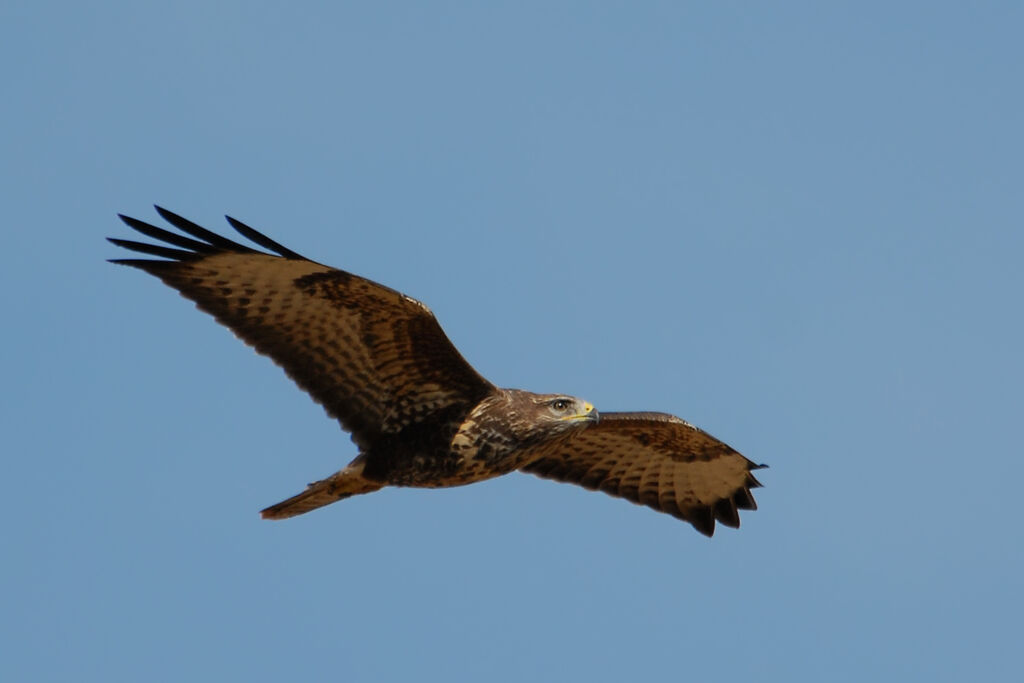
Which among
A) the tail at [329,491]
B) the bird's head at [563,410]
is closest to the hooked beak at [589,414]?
the bird's head at [563,410]

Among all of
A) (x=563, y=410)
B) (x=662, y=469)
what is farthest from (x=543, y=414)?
(x=662, y=469)

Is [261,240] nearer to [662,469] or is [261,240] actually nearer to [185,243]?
[185,243]

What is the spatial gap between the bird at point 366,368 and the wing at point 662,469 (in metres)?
1.48

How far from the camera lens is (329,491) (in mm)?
12141

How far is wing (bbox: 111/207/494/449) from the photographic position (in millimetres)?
11539

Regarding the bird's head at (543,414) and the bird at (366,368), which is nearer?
the bird at (366,368)

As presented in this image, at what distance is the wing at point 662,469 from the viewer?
1370cm

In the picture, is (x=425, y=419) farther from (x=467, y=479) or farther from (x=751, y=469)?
(x=751, y=469)

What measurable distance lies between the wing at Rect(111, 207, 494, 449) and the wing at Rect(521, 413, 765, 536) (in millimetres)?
1820

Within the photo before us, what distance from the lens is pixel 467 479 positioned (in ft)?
39.8

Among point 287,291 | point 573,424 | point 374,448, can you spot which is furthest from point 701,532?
point 287,291

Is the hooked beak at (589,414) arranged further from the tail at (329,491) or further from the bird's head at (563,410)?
the tail at (329,491)

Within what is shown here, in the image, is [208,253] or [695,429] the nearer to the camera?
[208,253]

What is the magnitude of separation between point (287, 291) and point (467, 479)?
1.86 metres
